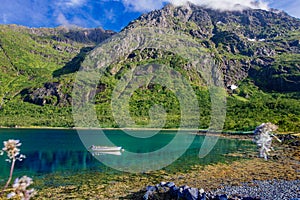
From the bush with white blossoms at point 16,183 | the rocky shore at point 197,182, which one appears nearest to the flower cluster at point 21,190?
the bush with white blossoms at point 16,183

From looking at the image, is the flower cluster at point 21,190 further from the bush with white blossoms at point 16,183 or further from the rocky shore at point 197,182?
the rocky shore at point 197,182

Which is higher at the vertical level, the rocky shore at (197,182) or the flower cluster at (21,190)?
the flower cluster at (21,190)

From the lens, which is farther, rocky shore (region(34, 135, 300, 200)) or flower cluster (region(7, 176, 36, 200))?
rocky shore (region(34, 135, 300, 200))

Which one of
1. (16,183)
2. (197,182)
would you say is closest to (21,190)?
(16,183)

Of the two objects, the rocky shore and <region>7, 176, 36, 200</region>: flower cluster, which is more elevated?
<region>7, 176, 36, 200</region>: flower cluster

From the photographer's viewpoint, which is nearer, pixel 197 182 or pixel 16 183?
pixel 16 183

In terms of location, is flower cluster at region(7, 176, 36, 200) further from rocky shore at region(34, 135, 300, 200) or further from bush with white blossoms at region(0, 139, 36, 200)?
rocky shore at region(34, 135, 300, 200)

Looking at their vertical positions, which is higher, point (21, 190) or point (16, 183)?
point (16, 183)

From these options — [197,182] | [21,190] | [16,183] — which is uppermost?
[16,183]

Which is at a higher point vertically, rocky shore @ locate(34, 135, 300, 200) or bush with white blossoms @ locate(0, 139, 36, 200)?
bush with white blossoms @ locate(0, 139, 36, 200)

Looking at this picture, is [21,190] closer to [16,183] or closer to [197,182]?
[16,183]

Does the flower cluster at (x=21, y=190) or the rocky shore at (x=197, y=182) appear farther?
the rocky shore at (x=197, y=182)

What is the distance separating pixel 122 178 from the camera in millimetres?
34125

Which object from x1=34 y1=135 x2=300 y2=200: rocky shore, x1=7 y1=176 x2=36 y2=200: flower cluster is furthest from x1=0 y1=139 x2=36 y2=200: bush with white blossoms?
x1=34 y1=135 x2=300 y2=200: rocky shore
